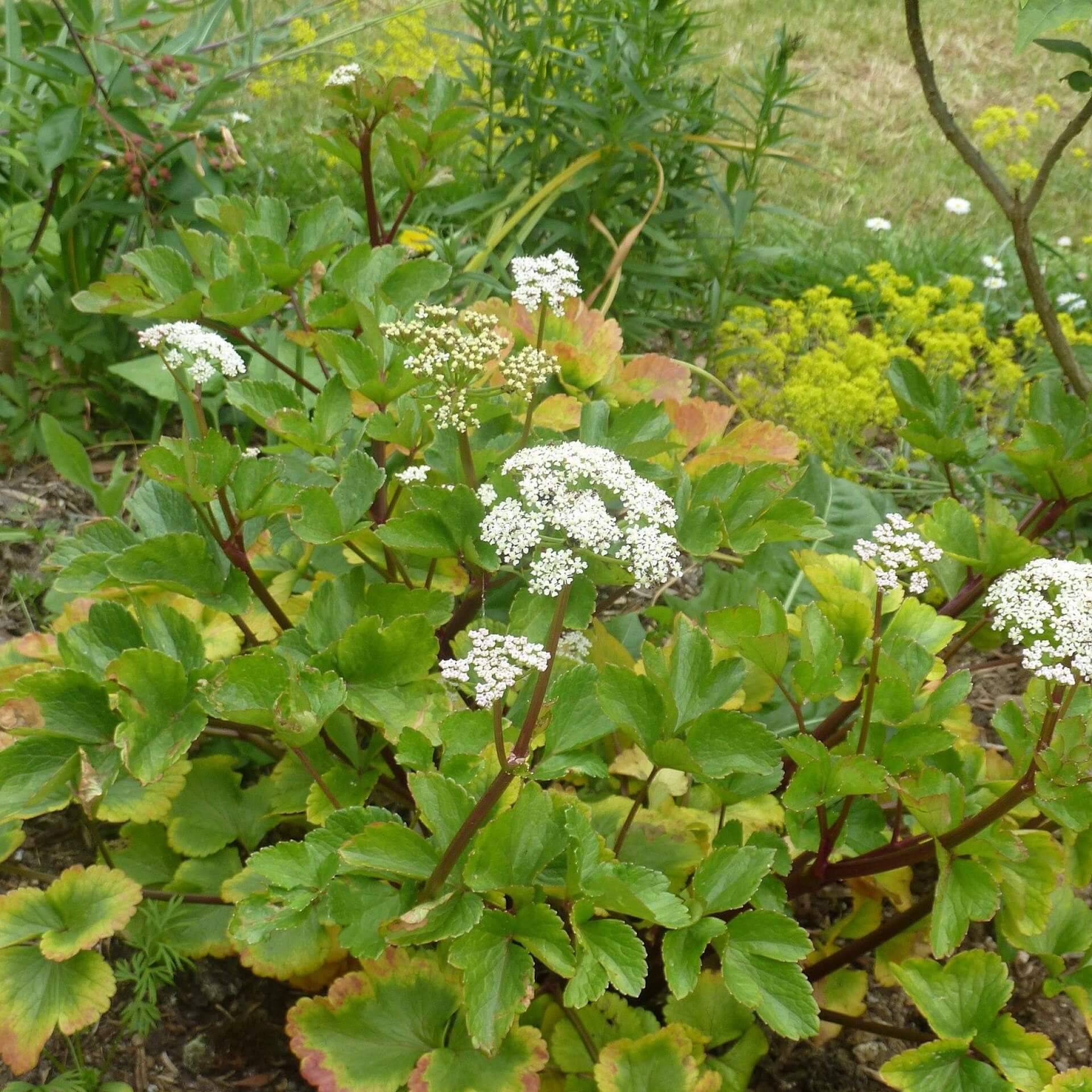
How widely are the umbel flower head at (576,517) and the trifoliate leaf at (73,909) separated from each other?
2.11 feet

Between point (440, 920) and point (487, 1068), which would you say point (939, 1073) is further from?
point (440, 920)

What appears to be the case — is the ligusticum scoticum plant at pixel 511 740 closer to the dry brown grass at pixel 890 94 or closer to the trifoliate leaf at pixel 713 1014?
the trifoliate leaf at pixel 713 1014

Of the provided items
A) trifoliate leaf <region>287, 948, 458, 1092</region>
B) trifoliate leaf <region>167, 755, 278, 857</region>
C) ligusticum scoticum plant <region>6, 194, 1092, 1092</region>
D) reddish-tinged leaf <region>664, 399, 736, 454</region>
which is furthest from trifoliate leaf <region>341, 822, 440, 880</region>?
reddish-tinged leaf <region>664, 399, 736, 454</region>

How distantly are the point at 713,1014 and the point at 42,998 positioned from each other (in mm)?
815

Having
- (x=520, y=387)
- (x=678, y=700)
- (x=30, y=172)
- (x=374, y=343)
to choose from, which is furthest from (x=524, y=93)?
(x=678, y=700)

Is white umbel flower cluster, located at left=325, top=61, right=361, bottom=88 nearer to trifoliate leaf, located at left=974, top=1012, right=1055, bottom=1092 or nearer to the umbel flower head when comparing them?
the umbel flower head

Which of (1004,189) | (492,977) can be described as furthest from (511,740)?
(1004,189)

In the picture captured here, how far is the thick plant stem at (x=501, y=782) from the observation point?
103 cm

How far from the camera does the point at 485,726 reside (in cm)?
120

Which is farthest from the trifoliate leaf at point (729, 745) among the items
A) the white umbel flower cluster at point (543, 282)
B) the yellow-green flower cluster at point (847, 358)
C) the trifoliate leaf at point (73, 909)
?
the yellow-green flower cluster at point (847, 358)

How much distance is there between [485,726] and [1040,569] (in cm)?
64

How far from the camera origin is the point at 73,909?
4.32ft

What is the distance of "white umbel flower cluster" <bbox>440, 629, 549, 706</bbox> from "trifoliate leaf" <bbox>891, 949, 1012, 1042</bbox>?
633 millimetres

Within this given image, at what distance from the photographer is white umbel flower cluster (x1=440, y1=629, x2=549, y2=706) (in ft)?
3.23
